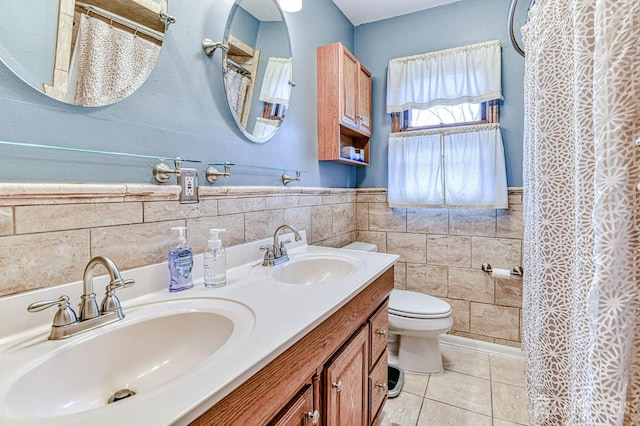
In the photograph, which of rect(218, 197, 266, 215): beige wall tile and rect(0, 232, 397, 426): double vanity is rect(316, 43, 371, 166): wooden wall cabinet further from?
rect(0, 232, 397, 426): double vanity

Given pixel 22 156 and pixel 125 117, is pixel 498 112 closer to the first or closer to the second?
pixel 125 117

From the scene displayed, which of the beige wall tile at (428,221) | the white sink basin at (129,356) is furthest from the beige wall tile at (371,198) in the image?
the white sink basin at (129,356)

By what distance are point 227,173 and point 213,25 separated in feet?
1.88

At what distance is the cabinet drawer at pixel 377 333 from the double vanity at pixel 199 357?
0.05 meters

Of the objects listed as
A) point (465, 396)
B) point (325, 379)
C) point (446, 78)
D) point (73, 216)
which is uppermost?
point (446, 78)

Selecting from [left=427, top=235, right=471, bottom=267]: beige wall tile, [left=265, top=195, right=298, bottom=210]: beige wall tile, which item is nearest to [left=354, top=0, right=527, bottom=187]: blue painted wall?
[left=427, top=235, right=471, bottom=267]: beige wall tile

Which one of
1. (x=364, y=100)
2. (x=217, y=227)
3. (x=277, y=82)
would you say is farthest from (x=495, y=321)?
(x=277, y=82)

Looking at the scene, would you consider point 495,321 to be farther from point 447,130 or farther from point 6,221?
point 6,221

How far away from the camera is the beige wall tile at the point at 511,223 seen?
6.55 feet

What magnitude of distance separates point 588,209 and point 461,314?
1800 mm

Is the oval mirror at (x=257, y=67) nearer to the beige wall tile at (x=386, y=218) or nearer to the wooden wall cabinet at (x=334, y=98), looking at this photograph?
the wooden wall cabinet at (x=334, y=98)

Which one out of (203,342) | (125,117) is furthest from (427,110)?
(203,342)

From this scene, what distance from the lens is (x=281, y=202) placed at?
1567 millimetres

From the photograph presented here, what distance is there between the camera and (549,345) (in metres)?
0.86
